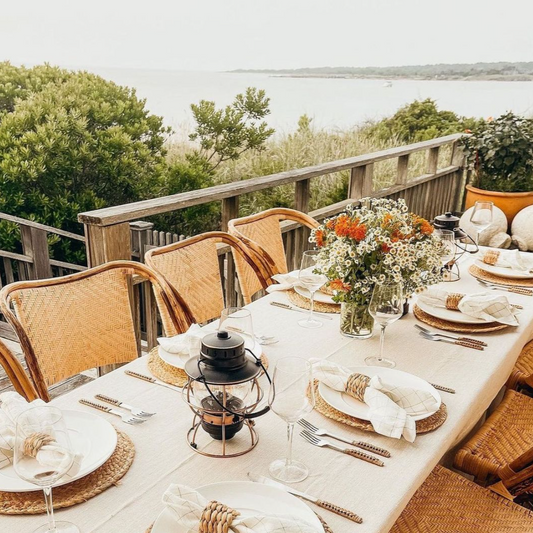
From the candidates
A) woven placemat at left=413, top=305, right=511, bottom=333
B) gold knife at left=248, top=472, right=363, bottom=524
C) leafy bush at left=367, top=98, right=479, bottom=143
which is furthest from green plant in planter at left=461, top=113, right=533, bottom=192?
leafy bush at left=367, top=98, right=479, bottom=143

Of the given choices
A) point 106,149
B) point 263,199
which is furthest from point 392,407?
point 106,149

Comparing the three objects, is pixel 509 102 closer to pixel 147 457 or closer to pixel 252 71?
pixel 252 71

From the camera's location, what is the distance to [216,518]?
0.83 metres

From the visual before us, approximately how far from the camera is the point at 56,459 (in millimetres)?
854

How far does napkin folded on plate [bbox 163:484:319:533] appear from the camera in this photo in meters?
0.82

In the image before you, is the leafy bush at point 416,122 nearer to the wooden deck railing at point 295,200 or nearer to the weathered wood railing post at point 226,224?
the wooden deck railing at point 295,200

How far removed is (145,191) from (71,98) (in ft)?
5.93

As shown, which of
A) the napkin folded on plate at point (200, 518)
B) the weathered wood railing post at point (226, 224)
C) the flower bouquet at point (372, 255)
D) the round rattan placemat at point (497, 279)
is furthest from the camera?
the weathered wood railing post at point (226, 224)

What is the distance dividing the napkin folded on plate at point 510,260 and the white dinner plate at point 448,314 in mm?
610

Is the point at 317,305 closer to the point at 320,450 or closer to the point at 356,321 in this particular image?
the point at 356,321

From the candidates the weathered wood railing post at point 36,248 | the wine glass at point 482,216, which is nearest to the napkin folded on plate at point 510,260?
the wine glass at point 482,216

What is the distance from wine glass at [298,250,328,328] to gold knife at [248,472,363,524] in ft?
2.41

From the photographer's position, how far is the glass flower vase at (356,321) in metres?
1.64

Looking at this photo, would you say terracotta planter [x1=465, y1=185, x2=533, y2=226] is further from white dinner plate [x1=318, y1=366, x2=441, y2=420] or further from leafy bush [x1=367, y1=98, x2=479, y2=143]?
leafy bush [x1=367, y1=98, x2=479, y2=143]
